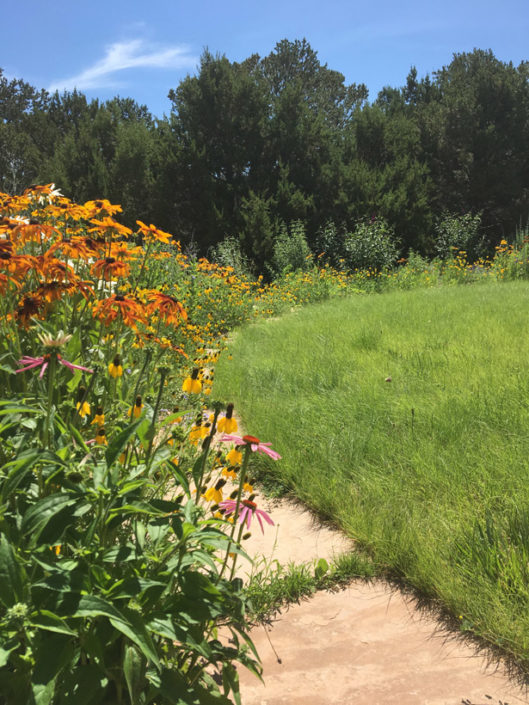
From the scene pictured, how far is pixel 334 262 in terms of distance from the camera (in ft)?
38.1

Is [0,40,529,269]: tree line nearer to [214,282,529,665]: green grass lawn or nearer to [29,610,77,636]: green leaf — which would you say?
[214,282,529,665]: green grass lawn

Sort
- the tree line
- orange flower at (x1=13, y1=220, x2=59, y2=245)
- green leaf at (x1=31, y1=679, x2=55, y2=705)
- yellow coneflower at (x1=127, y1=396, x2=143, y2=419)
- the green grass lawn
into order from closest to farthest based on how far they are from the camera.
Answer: green leaf at (x1=31, y1=679, x2=55, y2=705) → yellow coneflower at (x1=127, y1=396, x2=143, y2=419) → the green grass lawn → orange flower at (x1=13, y1=220, x2=59, y2=245) → the tree line

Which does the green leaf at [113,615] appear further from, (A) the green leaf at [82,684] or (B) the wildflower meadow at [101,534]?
(A) the green leaf at [82,684]

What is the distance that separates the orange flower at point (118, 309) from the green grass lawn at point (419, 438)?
1.18 metres

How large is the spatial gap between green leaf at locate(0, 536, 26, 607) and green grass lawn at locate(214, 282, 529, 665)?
132 centimetres

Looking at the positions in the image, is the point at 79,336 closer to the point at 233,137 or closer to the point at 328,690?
the point at 328,690

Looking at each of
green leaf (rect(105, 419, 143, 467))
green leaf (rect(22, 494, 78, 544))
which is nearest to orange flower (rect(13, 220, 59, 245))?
green leaf (rect(105, 419, 143, 467))

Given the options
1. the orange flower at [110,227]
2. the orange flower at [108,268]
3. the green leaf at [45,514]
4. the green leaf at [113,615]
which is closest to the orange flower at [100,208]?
the orange flower at [110,227]

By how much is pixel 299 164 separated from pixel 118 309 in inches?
488

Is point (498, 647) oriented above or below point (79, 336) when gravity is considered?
below

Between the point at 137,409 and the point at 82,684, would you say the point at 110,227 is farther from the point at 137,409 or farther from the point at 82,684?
the point at 82,684

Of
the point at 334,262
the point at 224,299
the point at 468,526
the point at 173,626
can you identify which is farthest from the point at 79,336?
the point at 334,262

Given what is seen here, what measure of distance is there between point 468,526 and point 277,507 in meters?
0.86

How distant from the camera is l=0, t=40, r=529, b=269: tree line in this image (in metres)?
12.4
